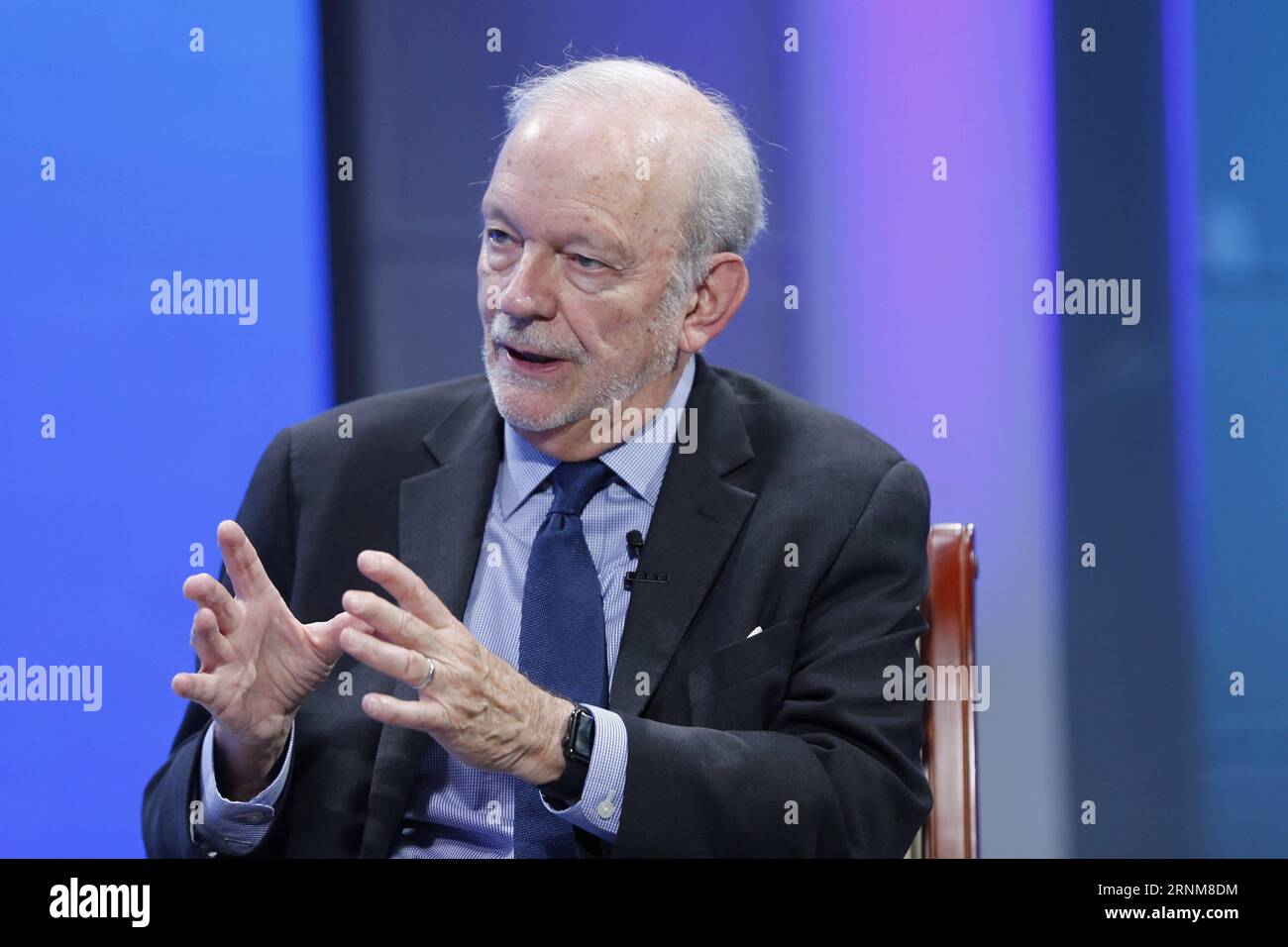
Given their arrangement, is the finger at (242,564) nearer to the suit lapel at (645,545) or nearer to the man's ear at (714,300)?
the suit lapel at (645,545)

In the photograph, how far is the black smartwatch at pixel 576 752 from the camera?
1821 mm

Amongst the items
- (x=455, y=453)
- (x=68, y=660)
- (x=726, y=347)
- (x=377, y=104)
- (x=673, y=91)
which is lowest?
(x=68, y=660)

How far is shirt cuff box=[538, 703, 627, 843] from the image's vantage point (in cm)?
184

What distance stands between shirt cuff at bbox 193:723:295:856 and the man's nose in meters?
0.75

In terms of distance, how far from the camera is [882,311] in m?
3.05

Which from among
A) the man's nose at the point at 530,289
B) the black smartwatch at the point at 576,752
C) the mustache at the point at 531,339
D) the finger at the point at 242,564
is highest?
the man's nose at the point at 530,289

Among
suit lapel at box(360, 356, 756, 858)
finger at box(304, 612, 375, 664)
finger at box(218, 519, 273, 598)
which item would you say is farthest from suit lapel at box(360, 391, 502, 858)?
finger at box(218, 519, 273, 598)

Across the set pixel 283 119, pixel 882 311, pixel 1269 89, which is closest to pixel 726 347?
pixel 882 311

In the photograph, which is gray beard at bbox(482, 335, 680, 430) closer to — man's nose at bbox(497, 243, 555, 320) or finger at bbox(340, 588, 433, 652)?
man's nose at bbox(497, 243, 555, 320)

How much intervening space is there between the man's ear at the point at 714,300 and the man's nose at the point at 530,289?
30 centimetres

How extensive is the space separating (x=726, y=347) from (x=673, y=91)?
34.2 inches

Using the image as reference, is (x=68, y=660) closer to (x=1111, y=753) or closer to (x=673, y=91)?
(x=673, y=91)

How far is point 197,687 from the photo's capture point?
1.84 m

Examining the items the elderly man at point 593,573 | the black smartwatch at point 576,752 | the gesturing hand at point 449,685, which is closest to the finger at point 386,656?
the gesturing hand at point 449,685
